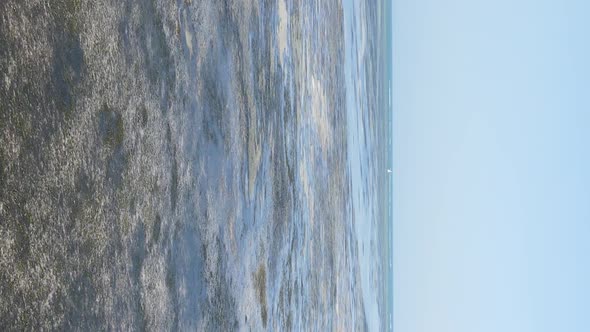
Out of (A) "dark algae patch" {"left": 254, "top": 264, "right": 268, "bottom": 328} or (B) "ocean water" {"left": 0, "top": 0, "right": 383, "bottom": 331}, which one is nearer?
(B) "ocean water" {"left": 0, "top": 0, "right": 383, "bottom": 331}

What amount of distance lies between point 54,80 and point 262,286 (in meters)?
1.45

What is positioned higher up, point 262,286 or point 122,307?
point 122,307

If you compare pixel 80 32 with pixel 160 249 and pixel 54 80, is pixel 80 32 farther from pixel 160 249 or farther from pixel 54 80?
pixel 160 249

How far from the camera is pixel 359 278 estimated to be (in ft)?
17.9

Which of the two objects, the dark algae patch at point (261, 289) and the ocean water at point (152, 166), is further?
the dark algae patch at point (261, 289)

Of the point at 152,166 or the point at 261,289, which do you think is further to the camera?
the point at 261,289

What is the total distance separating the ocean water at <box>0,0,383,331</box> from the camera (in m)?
0.79

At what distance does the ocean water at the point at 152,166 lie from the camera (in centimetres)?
79

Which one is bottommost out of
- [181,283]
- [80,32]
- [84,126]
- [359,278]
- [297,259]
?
[359,278]

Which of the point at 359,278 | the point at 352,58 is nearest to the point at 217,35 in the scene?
the point at 352,58

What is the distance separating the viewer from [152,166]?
120 cm

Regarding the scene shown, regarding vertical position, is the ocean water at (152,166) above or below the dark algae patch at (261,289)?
above

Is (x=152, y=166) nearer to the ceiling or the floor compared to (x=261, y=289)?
nearer to the ceiling

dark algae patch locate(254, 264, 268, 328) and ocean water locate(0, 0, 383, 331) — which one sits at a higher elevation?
ocean water locate(0, 0, 383, 331)
